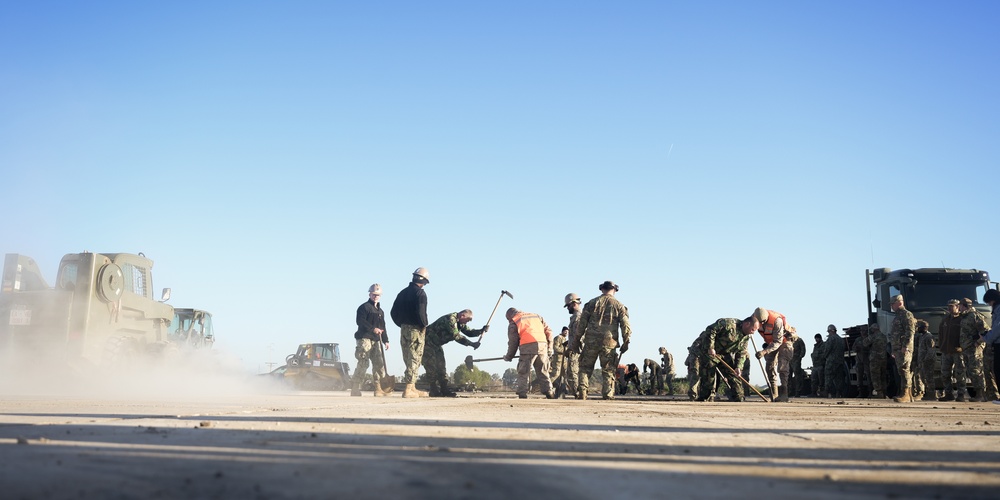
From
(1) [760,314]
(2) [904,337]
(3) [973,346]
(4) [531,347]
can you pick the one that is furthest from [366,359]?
(3) [973,346]

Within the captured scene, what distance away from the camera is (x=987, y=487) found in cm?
319

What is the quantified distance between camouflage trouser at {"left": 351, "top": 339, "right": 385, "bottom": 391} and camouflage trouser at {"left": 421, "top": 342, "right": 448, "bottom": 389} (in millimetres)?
751

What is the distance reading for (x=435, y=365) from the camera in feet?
49.0

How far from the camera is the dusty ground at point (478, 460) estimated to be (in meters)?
2.95

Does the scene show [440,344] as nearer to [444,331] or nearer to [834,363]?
[444,331]

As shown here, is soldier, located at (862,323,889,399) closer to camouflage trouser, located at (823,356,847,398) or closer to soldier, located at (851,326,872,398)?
soldier, located at (851,326,872,398)

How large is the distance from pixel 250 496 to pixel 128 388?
15.5 meters

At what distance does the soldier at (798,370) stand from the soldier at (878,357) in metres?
3.97

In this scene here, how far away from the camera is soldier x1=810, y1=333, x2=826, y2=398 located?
22297mm

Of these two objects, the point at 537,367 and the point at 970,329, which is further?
the point at 537,367

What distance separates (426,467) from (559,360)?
16198 mm

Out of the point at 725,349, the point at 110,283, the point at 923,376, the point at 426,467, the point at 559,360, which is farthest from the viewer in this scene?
the point at 559,360

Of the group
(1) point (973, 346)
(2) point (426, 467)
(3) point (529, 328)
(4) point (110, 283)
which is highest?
(4) point (110, 283)

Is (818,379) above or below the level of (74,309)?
below
